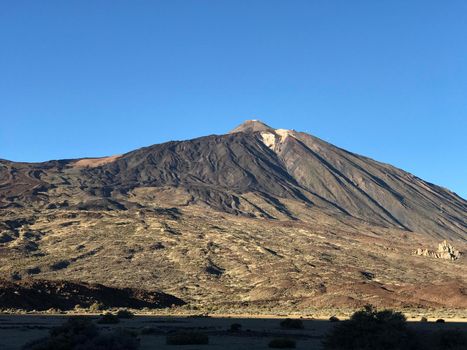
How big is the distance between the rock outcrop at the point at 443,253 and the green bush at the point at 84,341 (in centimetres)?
10856

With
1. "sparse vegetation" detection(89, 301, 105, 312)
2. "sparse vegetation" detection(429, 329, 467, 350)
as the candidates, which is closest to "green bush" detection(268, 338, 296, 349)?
"sparse vegetation" detection(429, 329, 467, 350)

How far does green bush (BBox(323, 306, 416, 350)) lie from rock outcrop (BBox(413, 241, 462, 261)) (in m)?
104

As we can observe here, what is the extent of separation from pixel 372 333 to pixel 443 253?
110694 millimetres

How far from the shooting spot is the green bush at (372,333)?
19078 mm

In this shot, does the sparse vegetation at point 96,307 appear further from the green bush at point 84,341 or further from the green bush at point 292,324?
the green bush at point 84,341

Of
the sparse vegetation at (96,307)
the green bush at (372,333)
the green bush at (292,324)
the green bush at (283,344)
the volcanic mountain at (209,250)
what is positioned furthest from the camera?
the volcanic mountain at (209,250)

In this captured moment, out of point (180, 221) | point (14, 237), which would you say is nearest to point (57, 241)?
point (14, 237)

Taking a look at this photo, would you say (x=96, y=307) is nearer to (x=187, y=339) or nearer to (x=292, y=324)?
(x=292, y=324)

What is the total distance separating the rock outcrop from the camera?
396 feet

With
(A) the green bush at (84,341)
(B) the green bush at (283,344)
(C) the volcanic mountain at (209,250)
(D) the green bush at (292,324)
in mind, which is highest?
(C) the volcanic mountain at (209,250)

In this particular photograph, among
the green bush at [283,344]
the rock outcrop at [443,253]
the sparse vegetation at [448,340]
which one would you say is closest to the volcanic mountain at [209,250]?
the rock outcrop at [443,253]

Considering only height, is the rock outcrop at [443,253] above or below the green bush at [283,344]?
above

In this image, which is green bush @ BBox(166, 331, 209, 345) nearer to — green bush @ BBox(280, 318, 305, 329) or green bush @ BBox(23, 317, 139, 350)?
green bush @ BBox(23, 317, 139, 350)

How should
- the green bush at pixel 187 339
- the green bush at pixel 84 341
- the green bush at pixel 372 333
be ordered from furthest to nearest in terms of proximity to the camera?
the green bush at pixel 187 339
the green bush at pixel 372 333
the green bush at pixel 84 341
